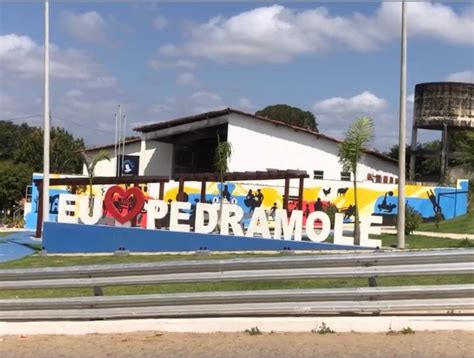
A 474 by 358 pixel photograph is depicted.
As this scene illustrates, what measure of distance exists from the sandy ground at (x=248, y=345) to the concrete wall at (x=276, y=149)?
38.8 meters

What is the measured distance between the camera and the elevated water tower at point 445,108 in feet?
185

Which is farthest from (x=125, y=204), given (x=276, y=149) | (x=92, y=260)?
(x=276, y=149)

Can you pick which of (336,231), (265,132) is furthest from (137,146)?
(336,231)

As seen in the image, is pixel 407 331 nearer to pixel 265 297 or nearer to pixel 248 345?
pixel 265 297

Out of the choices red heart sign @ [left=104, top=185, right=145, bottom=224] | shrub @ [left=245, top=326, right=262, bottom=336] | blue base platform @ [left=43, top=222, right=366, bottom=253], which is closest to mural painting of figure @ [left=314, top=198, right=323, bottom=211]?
red heart sign @ [left=104, top=185, right=145, bottom=224]

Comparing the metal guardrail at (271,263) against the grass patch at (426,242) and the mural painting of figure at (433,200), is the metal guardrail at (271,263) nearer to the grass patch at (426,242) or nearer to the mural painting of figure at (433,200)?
the grass patch at (426,242)

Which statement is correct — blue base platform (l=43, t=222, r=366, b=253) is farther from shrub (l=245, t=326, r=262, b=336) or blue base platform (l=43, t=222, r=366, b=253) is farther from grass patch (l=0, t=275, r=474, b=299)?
shrub (l=245, t=326, r=262, b=336)

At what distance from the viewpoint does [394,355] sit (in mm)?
5828

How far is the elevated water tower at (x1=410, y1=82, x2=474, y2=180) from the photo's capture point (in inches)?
2222

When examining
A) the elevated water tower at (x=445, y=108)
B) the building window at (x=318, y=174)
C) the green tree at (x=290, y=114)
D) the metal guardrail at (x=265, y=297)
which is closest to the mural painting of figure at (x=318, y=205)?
the building window at (x=318, y=174)

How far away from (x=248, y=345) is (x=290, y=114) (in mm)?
89456

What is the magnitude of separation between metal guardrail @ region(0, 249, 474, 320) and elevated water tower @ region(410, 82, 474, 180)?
2032 inches

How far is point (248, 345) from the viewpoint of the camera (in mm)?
6340

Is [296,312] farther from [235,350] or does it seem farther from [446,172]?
[446,172]
